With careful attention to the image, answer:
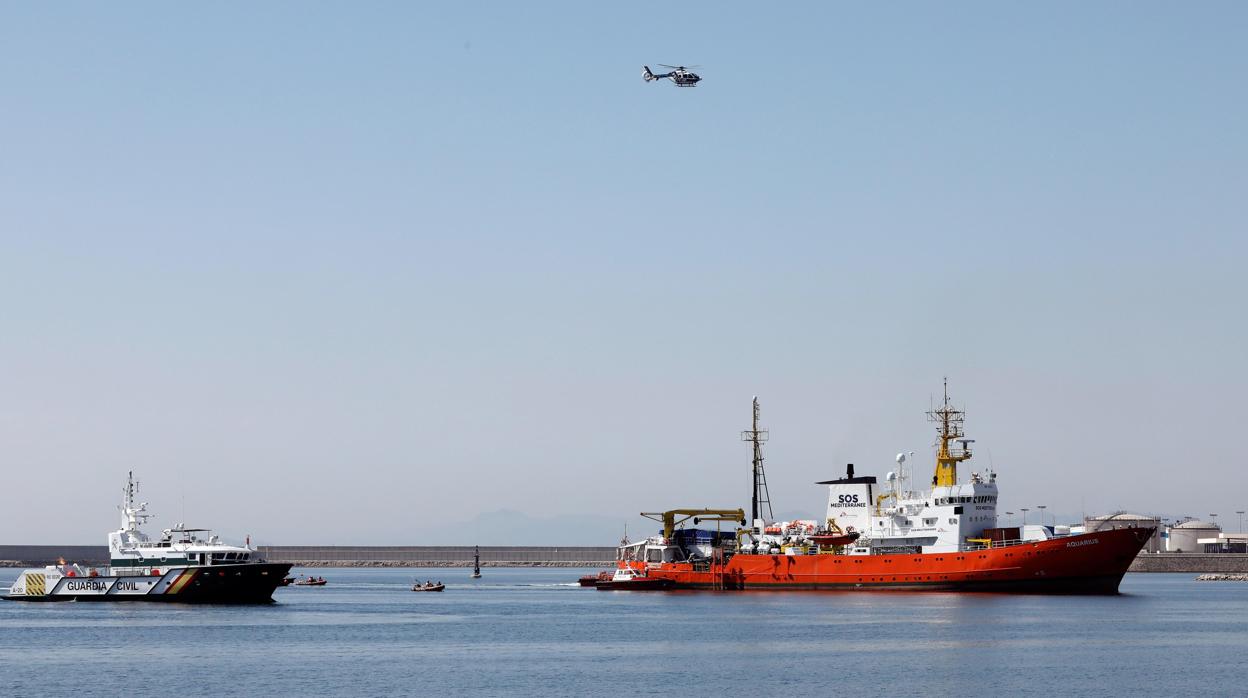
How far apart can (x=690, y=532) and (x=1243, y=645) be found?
1940 inches

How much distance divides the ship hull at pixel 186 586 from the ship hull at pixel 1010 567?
1319 inches

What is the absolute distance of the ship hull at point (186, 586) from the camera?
76.2m

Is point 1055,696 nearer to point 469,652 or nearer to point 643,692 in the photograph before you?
point 643,692

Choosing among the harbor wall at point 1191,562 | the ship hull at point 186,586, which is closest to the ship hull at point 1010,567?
the ship hull at point 186,586

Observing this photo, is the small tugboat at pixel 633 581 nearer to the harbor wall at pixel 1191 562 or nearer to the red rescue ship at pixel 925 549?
the red rescue ship at pixel 925 549

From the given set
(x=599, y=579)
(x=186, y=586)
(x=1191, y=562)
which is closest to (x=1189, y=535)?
(x=1191, y=562)

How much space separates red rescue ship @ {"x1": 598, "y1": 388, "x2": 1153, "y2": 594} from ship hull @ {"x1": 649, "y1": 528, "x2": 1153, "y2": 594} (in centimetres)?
6

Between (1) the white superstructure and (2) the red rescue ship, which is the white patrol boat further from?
(2) the red rescue ship

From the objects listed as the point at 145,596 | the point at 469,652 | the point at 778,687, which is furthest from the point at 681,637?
the point at 145,596

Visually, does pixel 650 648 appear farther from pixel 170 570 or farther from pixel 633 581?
pixel 633 581

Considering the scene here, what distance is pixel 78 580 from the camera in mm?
79438

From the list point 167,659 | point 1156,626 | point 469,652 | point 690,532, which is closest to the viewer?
point 167,659

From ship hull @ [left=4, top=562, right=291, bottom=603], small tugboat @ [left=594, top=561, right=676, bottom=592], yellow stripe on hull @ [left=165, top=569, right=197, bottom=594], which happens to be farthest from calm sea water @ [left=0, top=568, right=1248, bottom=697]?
small tugboat @ [left=594, top=561, right=676, bottom=592]

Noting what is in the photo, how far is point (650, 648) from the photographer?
59.6m
